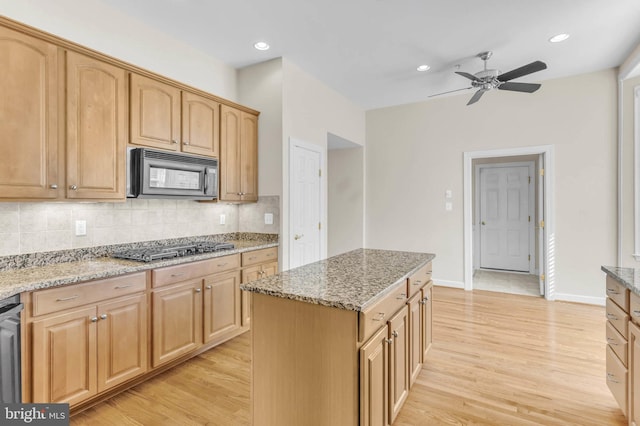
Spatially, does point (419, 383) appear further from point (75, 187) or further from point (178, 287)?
point (75, 187)

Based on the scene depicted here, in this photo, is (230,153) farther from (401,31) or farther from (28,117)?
(401,31)

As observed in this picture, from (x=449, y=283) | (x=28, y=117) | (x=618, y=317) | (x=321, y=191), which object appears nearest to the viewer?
(x=618, y=317)

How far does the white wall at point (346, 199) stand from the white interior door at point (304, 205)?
152 centimetres

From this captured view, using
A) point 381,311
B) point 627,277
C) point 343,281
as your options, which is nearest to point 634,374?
point 627,277

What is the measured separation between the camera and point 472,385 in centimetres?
233

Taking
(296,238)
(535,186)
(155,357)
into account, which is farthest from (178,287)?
(535,186)

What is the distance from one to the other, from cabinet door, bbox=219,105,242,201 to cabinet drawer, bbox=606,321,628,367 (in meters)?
3.23

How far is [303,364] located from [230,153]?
2.52 m

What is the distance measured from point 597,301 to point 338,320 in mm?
4464

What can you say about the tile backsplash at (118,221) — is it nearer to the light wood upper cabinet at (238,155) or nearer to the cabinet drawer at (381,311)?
the light wood upper cabinet at (238,155)

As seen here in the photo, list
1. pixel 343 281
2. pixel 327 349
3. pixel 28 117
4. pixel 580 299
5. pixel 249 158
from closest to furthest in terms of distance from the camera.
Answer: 1. pixel 327 349
2. pixel 343 281
3. pixel 28 117
4. pixel 249 158
5. pixel 580 299

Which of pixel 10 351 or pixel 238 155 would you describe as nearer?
pixel 10 351

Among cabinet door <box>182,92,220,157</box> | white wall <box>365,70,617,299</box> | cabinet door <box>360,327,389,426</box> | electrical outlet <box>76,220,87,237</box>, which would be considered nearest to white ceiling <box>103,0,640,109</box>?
white wall <box>365,70,617,299</box>

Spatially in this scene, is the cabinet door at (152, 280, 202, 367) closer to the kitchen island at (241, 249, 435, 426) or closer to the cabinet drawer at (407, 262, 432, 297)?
the kitchen island at (241, 249, 435, 426)
